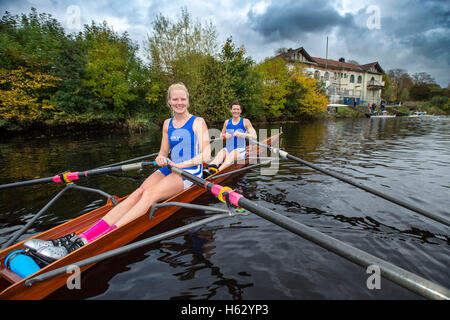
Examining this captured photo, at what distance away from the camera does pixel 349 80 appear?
55.4 meters

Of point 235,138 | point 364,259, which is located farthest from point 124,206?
point 235,138

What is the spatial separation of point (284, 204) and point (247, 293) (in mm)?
2490

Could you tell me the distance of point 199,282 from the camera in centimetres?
251

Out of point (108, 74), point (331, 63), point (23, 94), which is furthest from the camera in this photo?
point (331, 63)

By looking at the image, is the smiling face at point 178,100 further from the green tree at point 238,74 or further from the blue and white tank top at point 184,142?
the green tree at point 238,74

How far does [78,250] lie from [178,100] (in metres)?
2.42

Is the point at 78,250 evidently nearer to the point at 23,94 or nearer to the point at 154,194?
the point at 154,194

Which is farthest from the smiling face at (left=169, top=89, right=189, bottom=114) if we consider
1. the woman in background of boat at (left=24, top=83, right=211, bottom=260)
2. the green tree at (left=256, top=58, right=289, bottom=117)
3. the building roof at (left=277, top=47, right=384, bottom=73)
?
the building roof at (left=277, top=47, right=384, bottom=73)

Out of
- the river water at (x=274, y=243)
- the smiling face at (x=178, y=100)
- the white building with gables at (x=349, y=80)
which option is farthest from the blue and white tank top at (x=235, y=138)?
A: the white building with gables at (x=349, y=80)

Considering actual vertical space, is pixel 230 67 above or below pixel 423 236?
above

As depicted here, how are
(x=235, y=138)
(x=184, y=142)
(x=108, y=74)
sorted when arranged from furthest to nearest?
1. (x=108, y=74)
2. (x=235, y=138)
3. (x=184, y=142)

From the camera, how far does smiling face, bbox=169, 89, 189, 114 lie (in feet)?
11.5
